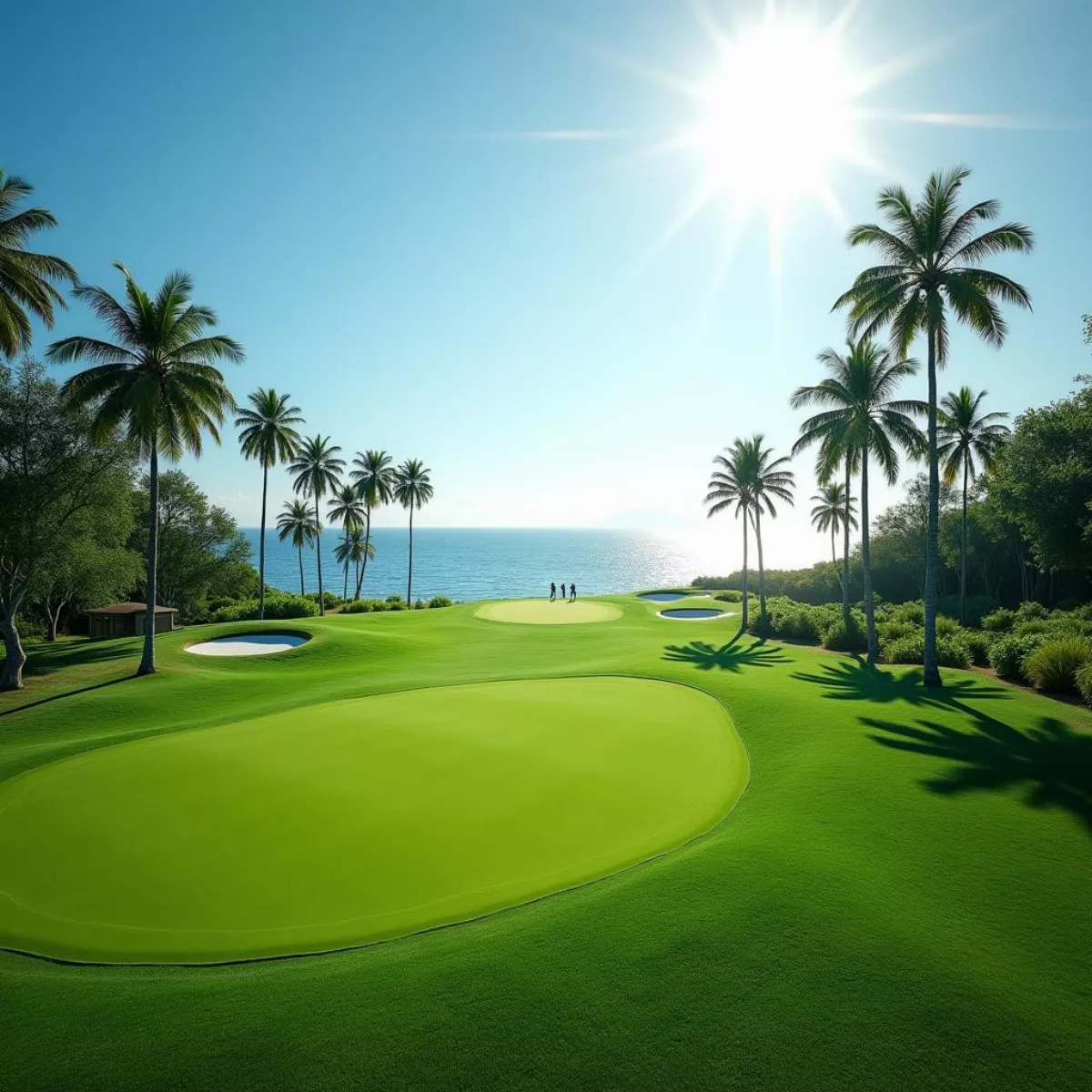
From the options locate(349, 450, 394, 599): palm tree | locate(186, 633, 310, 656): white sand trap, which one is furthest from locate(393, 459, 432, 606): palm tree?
locate(186, 633, 310, 656): white sand trap

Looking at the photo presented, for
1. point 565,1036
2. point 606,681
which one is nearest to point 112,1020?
point 565,1036

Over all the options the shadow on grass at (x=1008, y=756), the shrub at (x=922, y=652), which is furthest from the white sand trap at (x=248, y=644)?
the shrub at (x=922, y=652)

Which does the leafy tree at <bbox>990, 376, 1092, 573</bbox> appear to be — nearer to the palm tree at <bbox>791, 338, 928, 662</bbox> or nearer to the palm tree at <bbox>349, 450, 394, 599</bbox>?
the palm tree at <bbox>791, 338, 928, 662</bbox>

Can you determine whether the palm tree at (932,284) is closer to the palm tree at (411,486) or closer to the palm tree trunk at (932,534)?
the palm tree trunk at (932,534)

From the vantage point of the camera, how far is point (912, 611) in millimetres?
33625

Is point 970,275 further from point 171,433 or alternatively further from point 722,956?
point 171,433

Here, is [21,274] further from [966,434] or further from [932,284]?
[966,434]

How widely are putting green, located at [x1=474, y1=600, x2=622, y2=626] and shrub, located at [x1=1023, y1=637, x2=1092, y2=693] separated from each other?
24018 mm

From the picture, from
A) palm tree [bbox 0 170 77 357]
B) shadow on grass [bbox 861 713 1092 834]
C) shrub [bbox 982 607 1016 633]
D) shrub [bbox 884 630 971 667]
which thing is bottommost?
shadow on grass [bbox 861 713 1092 834]

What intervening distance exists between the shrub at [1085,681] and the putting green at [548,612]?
25098mm

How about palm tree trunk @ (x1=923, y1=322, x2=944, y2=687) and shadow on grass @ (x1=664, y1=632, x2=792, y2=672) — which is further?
shadow on grass @ (x1=664, y1=632, x2=792, y2=672)

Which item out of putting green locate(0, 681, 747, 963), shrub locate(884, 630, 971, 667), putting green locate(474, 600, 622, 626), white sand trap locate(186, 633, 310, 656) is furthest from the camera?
putting green locate(474, 600, 622, 626)

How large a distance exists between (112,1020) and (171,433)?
21347 mm

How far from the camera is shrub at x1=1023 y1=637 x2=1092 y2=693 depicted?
1702cm
